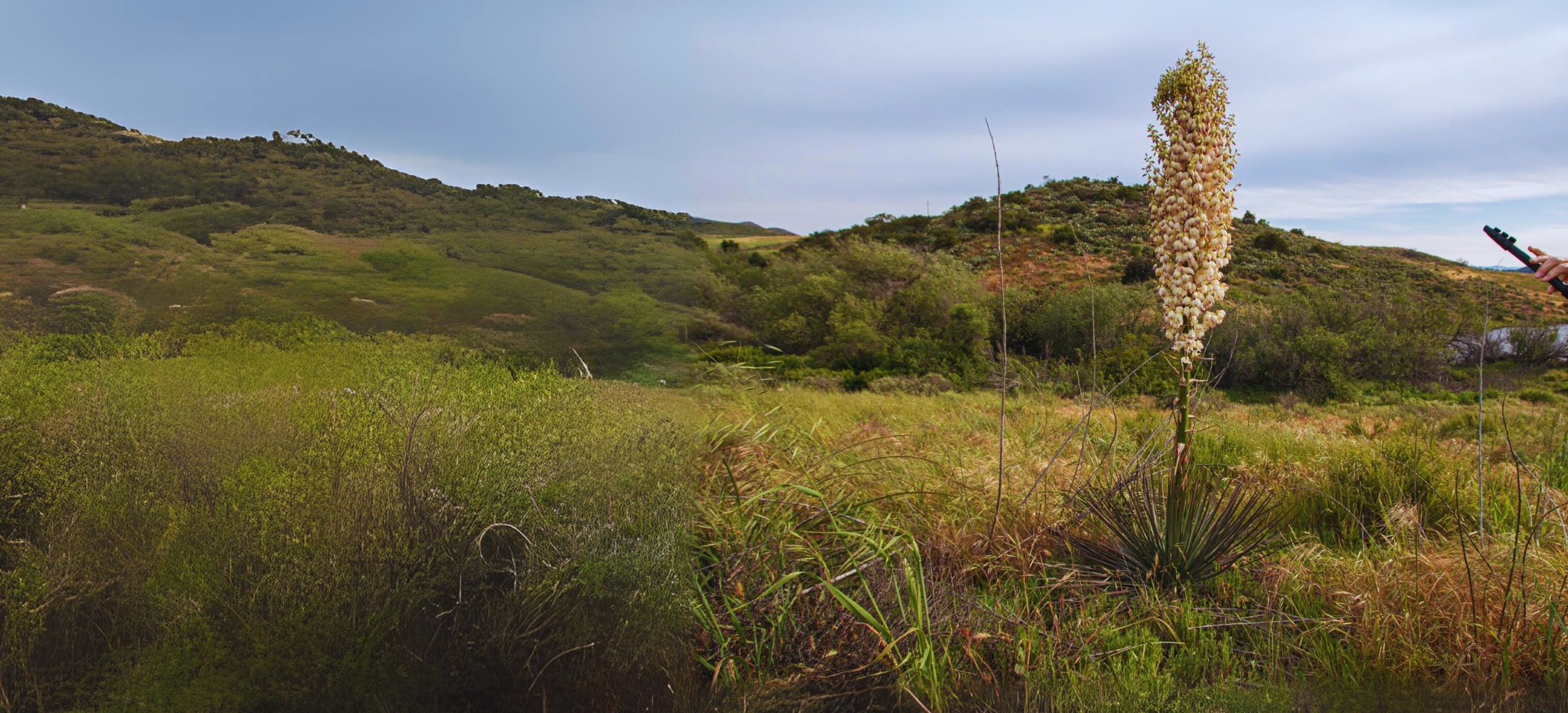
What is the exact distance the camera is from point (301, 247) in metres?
2.83

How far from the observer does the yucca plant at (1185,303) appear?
3.04 m

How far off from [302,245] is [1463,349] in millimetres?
22275

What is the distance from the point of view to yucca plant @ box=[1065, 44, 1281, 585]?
9.96 feet

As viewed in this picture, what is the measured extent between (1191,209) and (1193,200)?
44 mm

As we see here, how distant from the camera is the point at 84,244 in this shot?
2664 mm

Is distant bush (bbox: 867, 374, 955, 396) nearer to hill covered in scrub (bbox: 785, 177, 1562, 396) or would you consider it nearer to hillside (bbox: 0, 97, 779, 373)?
hill covered in scrub (bbox: 785, 177, 1562, 396)

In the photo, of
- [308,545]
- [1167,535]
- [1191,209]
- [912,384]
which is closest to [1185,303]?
[1191,209]

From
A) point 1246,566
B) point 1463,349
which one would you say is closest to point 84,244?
point 1246,566

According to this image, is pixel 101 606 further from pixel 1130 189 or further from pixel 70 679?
pixel 1130 189

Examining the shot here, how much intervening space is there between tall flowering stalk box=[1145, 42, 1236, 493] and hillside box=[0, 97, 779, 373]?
1889 millimetres

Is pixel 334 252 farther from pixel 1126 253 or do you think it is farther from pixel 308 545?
pixel 1126 253

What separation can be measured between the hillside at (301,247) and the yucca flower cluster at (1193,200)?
6.19 ft

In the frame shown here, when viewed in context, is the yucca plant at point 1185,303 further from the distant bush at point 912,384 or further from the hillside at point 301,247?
the distant bush at point 912,384

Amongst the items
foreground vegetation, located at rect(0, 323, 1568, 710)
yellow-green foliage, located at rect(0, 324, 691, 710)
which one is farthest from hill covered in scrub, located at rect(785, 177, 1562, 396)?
yellow-green foliage, located at rect(0, 324, 691, 710)
